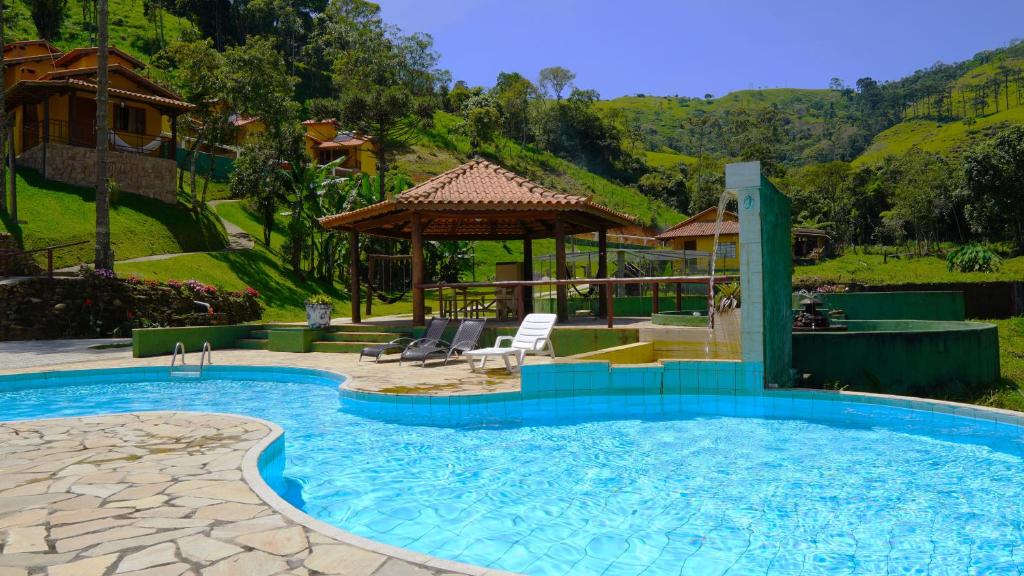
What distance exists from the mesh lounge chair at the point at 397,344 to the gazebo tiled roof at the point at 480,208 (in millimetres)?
2315

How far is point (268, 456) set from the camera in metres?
5.26

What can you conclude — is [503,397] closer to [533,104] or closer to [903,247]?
[903,247]

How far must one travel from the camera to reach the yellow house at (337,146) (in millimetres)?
48688

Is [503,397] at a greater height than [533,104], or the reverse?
[533,104]

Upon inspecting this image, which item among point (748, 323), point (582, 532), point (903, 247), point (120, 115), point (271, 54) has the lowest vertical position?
point (582, 532)

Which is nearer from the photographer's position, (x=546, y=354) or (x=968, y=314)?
(x=546, y=354)

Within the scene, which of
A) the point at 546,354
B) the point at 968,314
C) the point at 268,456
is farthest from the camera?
the point at 968,314

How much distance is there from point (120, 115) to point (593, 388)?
28.4 metres

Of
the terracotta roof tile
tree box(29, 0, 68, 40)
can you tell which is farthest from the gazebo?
tree box(29, 0, 68, 40)

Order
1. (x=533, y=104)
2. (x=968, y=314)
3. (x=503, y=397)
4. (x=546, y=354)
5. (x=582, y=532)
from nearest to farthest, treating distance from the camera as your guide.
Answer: (x=582, y=532) < (x=503, y=397) < (x=546, y=354) < (x=968, y=314) < (x=533, y=104)

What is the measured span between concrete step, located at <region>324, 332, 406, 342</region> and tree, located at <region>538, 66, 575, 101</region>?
80.2 m

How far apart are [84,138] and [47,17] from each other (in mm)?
29470

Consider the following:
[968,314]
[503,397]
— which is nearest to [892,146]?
[968,314]

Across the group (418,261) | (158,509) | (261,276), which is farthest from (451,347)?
(261,276)
